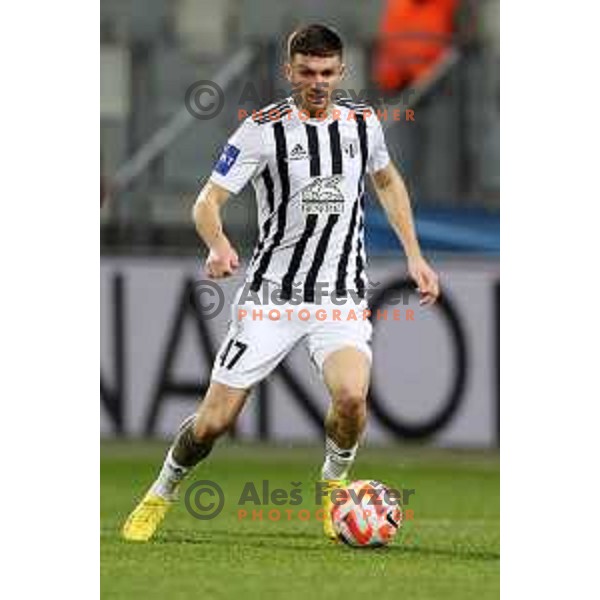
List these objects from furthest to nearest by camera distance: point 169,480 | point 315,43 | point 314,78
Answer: point 169,480
point 314,78
point 315,43

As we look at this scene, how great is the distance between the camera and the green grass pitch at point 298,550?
33.8 feet

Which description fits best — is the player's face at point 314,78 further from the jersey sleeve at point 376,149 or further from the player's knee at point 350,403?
the player's knee at point 350,403

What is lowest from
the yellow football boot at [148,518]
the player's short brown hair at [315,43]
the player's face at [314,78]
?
the yellow football boot at [148,518]

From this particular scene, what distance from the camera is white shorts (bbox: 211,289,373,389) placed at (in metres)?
11.3

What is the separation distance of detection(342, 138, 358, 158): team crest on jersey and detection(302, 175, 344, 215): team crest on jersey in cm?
11

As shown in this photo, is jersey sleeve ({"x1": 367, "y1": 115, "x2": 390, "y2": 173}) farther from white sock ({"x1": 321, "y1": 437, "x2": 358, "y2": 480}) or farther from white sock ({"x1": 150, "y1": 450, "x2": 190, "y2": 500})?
white sock ({"x1": 150, "y1": 450, "x2": 190, "y2": 500})

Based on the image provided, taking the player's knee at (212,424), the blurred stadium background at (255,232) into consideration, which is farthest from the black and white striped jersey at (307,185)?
the blurred stadium background at (255,232)

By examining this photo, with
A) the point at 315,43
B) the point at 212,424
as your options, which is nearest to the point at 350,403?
the point at 212,424

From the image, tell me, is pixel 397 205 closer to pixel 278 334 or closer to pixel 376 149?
pixel 376 149

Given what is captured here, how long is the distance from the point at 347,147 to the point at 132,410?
5772mm

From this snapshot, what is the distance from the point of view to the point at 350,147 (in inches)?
444

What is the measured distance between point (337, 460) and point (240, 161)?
1.43 metres

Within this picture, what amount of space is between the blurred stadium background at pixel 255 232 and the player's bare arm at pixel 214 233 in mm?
5319

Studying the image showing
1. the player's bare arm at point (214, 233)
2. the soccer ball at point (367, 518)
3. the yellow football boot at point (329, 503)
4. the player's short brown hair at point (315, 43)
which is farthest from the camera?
the yellow football boot at point (329, 503)
